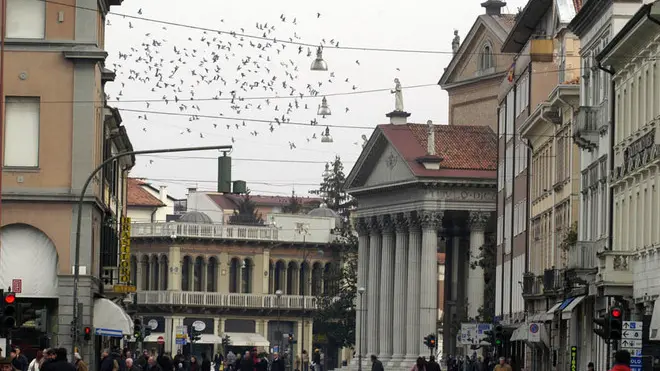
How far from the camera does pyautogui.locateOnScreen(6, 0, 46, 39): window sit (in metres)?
61.8

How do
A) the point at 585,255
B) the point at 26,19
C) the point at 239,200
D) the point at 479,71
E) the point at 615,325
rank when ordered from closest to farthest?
the point at 615,325 < the point at 585,255 < the point at 26,19 < the point at 479,71 < the point at 239,200

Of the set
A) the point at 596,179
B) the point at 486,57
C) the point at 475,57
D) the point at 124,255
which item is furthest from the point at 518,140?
the point at 475,57

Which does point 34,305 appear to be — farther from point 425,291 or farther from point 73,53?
point 425,291

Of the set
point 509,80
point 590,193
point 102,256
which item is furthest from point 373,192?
point 590,193

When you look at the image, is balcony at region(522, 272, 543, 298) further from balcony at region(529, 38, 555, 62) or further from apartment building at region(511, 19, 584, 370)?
balcony at region(529, 38, 555, 62)

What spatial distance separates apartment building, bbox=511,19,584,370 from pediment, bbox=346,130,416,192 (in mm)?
50634

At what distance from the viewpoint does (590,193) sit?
60.0 meters

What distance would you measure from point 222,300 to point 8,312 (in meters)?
113

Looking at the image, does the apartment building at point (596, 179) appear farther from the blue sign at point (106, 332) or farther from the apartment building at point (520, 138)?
the blue sign at point (106, 332)

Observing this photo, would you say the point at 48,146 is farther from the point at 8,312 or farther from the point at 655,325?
the point at 655,325

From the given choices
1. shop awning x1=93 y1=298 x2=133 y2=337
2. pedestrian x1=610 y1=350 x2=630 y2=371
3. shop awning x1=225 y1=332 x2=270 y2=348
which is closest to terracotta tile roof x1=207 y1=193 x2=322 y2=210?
shop awning x1=225 y1=332 x2=270 y2=348

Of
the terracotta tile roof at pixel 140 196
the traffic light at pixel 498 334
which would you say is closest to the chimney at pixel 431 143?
the terracotta tile roof at pixel 140 196

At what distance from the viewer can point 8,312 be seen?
41531mm

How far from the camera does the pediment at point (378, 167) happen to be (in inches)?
5177
